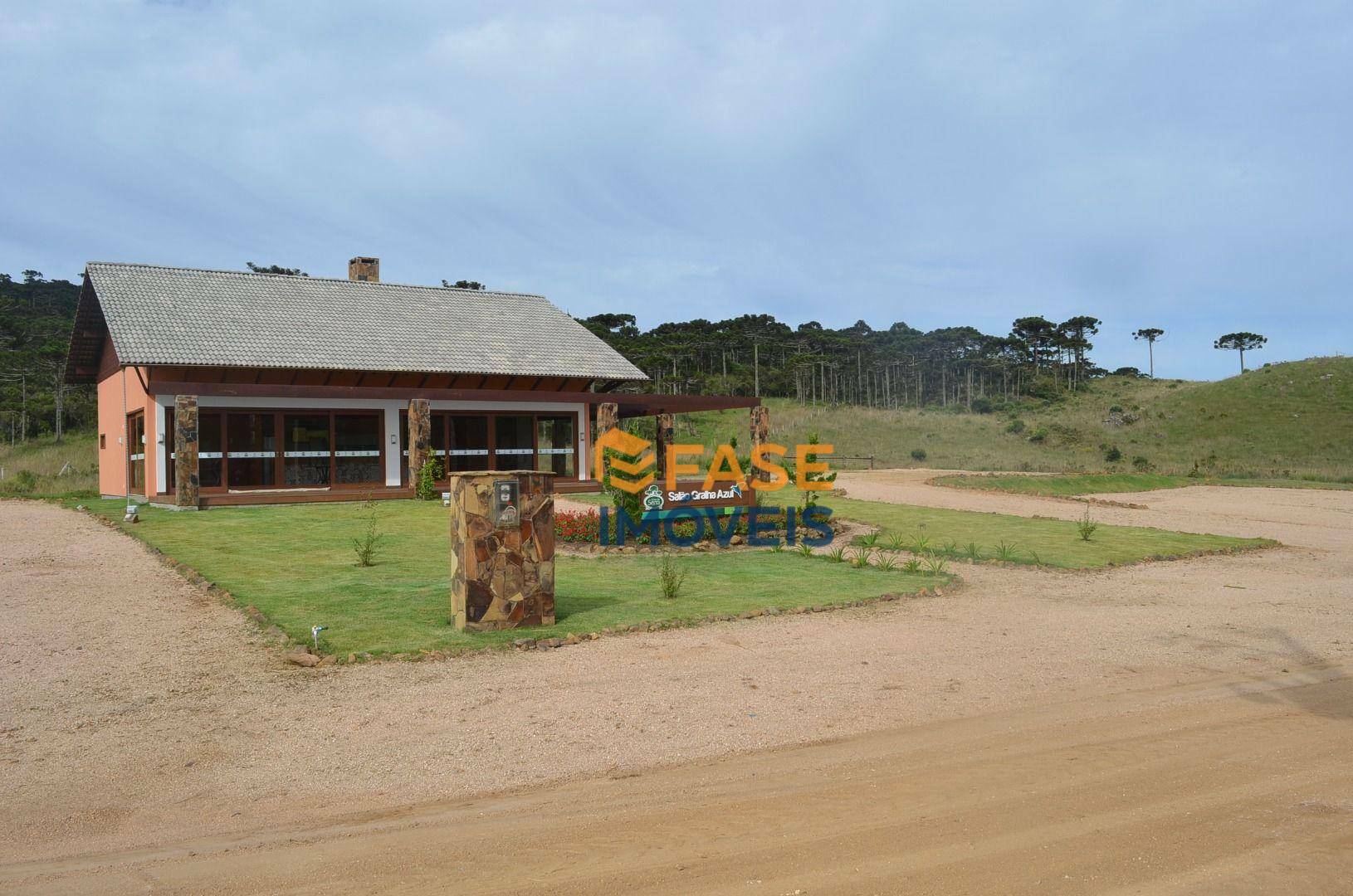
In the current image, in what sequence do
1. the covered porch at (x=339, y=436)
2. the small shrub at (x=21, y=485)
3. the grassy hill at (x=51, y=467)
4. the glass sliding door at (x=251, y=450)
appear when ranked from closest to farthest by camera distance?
the covered porch at (x=339, y=436), the glass sliding door at (x=251, y=450), the small shrub at (x=21, y=485), the grassy hill at (x=51, y=467)

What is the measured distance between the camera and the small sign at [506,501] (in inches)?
315

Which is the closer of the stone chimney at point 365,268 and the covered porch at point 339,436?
the covered porch at point 339,436

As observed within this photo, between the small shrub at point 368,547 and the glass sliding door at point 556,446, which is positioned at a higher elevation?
the glass sliding door at point 556,446

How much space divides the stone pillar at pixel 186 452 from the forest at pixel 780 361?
86.6ft

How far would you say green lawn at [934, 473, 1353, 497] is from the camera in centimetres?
2725

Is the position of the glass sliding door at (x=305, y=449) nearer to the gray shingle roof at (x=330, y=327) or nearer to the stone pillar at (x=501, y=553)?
the gray shingle roof at (x=330, y=327)

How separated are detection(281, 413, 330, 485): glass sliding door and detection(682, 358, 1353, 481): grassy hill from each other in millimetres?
23506

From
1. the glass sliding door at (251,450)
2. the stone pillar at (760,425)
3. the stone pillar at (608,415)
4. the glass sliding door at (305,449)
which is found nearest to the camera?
the stone pillar at (760,425)

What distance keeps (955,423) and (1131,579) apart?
4919 centimetres

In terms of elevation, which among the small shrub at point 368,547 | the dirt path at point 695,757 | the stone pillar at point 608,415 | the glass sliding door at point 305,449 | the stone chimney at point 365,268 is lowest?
the dirt path at point 695,757

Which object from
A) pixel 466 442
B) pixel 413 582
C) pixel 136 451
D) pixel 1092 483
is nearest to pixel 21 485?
pixel 136 451

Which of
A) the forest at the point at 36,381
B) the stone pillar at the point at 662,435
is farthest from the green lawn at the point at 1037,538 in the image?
the forest at the point at 36,381

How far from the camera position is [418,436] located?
22.2 metres

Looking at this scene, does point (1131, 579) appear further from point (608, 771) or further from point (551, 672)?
point (608, 771)
